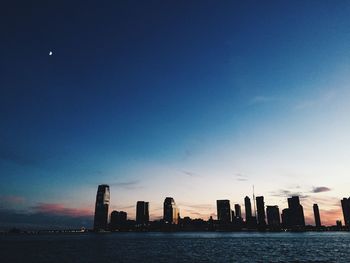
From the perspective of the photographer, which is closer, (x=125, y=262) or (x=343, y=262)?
(x=343, y=262)

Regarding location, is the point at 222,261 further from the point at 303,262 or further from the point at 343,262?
the point at 343,262

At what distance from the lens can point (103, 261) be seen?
3273 inches

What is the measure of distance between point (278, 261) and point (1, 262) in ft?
246

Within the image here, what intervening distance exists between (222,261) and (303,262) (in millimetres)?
21137

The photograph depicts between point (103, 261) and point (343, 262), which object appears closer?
point (343, 262)

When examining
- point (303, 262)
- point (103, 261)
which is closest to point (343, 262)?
point (303, 262)

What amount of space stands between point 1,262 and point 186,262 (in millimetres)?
49808

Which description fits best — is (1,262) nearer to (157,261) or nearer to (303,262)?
(157,261)

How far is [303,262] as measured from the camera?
259ft

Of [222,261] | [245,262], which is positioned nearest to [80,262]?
[222,261]

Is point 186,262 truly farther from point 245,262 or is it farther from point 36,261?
point 36,261

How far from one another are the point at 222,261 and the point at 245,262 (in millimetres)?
6559

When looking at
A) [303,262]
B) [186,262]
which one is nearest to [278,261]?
[303,262]

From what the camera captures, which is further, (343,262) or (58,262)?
(58,262)
